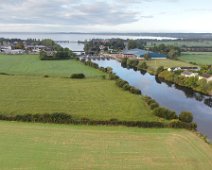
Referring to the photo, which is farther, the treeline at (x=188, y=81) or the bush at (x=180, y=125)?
Answer: the treeline at (x=188, y=81)

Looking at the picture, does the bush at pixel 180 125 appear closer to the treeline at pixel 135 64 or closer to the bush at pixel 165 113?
the bush at pixel 165 113

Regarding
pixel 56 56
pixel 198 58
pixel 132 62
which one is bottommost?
pixel 132 62

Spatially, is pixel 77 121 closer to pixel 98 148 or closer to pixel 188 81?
pixel 98 148

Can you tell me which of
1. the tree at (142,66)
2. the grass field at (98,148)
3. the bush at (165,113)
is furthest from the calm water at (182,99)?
the tree at (142,66)

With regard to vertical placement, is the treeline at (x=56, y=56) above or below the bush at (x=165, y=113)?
above

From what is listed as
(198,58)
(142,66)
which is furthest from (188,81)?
(198,58)

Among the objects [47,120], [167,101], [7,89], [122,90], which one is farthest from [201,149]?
[7,89]

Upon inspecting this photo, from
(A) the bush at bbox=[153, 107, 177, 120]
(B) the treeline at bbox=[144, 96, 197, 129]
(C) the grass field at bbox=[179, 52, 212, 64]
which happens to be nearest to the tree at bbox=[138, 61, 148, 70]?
(C) the grass field at bbox=[179, 52, 212, 64]
